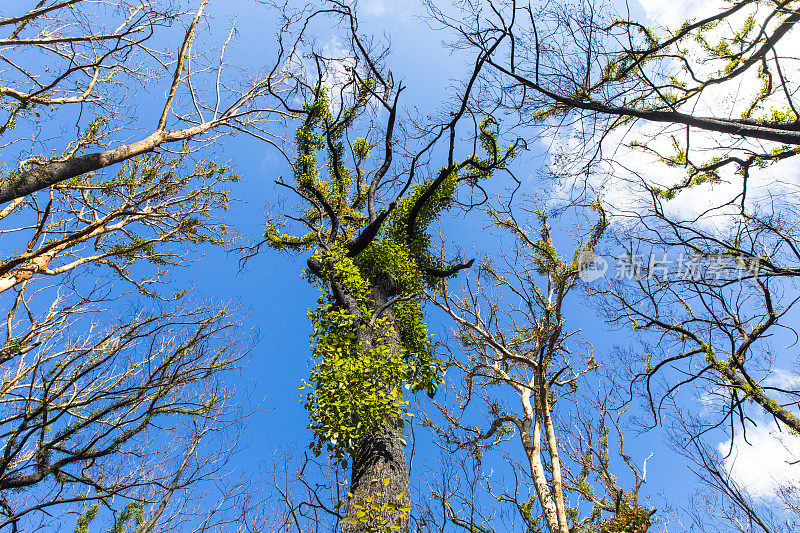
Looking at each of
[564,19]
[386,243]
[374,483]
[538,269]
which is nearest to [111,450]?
[374,483]

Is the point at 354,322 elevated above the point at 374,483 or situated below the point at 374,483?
above

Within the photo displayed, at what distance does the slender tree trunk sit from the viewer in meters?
3.64

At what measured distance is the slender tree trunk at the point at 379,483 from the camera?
3637 millimetres

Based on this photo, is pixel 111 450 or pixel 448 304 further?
pixel 448 304

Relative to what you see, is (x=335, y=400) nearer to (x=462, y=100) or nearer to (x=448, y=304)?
(x=448, y=304)

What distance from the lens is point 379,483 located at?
4090 millimetres

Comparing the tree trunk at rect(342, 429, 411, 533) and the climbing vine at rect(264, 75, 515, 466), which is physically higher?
the climbing vine at rect(264, 75, 515, 466)

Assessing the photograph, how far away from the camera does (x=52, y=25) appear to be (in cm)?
546

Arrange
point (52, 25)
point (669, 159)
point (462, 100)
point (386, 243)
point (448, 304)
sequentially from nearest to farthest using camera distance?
point (52, 25) → point (462, 100) → point (669, 159) → point (386, 243) → point (448, 304)

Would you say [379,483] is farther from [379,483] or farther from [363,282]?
[363,282]

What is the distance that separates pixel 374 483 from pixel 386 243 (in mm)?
4130

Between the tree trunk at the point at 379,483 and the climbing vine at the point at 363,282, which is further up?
the climbing vine at the point at 363,282

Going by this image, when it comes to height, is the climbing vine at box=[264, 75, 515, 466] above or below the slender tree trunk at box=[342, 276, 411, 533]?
above

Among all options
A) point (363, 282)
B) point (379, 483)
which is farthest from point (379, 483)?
point (363, 282)
